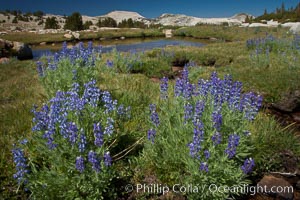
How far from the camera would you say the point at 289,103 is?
6.82 meters

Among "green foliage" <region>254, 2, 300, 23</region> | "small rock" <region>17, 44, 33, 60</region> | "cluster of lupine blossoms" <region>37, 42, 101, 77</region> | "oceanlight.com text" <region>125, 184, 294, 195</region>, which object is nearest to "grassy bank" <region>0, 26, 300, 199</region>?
"oceanlight.com text" <region>125, 184, 294, 195</region>

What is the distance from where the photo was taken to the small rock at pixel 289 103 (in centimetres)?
675

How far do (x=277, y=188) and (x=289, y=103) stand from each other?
12.3 ft

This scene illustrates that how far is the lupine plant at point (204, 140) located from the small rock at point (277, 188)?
435 millimetres

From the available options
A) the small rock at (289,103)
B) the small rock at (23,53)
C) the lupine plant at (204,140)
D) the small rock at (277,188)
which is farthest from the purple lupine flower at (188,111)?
the small rock at (23,53)

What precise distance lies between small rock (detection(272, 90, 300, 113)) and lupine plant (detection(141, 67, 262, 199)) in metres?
3.66

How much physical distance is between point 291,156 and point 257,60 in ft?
22.1

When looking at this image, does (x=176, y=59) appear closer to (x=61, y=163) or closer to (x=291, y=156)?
(x=291, y=156)

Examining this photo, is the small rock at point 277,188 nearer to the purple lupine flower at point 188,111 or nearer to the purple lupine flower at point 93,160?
the purple lupine flower at point 188,111

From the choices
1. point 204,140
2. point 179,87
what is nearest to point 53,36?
point 179,87

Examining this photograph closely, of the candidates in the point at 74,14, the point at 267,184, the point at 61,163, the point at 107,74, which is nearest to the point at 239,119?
the point at 267,184

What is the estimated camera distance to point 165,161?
356 centimetres

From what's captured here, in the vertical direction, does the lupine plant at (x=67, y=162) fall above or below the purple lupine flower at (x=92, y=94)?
below

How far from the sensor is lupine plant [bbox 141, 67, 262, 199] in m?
3.03
